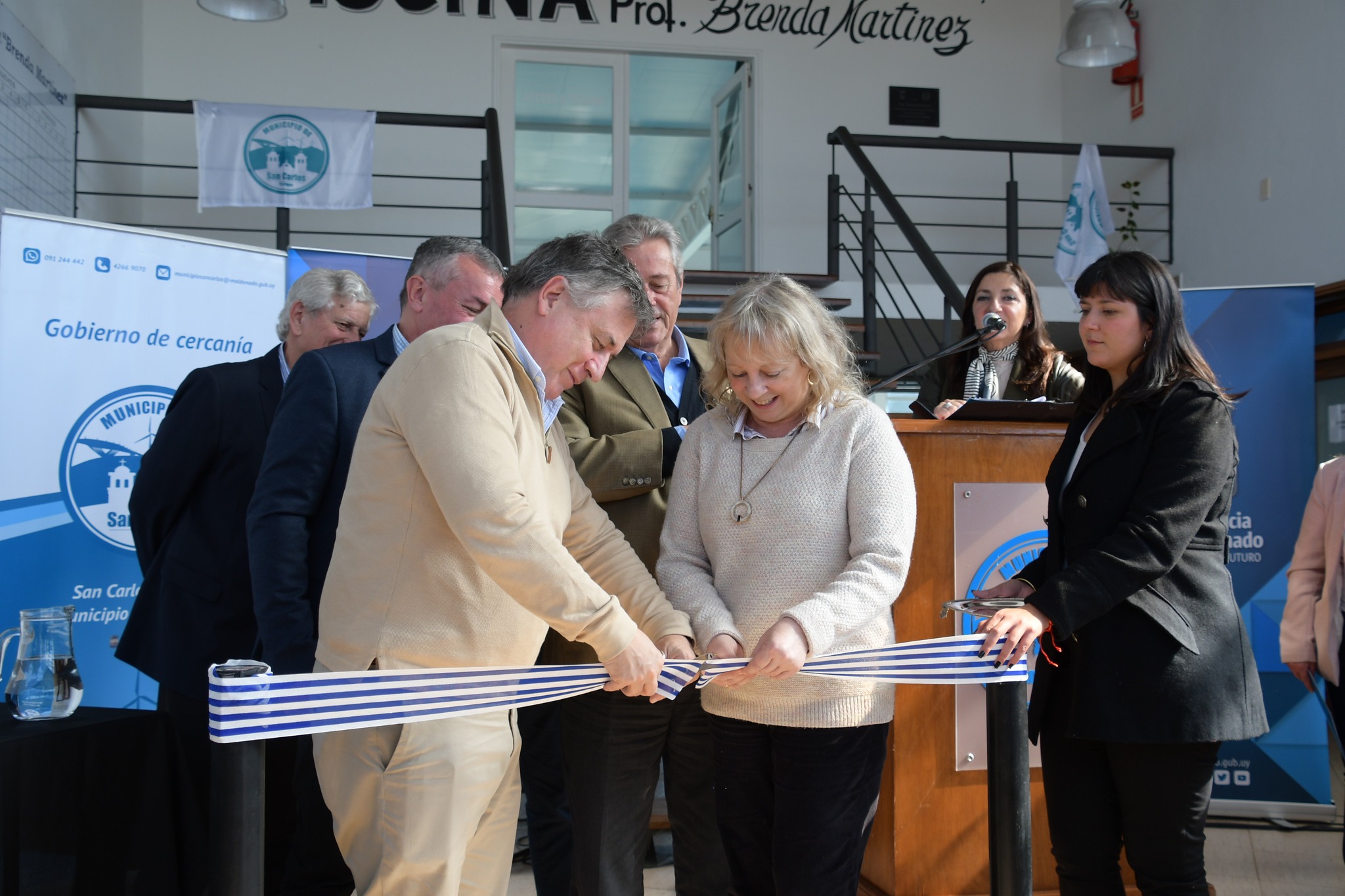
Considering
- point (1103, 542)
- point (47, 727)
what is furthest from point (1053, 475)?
point (47, 727)

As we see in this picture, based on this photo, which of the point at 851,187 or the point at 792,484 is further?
the point at 851,187

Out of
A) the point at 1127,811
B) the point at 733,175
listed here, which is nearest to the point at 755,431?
the point at 1127,811

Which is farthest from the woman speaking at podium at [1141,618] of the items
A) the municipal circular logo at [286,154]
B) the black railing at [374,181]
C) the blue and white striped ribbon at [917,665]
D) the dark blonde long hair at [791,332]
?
the municipal circular logo at [286,154]

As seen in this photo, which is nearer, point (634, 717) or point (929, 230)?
point (634, 717)

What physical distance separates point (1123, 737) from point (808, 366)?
871mm

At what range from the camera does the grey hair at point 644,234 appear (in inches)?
90.4

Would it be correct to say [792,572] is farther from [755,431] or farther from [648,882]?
[648,882]

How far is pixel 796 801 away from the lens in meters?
1.80

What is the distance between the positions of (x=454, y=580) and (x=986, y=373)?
7.10ft

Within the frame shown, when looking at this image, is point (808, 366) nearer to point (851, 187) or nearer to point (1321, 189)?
point (1321, 189)

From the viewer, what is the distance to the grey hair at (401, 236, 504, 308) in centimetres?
255

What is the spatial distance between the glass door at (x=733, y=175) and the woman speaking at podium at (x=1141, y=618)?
6.46 metres

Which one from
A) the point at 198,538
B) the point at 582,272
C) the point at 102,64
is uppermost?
the point at 102,64

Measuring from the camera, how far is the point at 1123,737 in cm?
191
